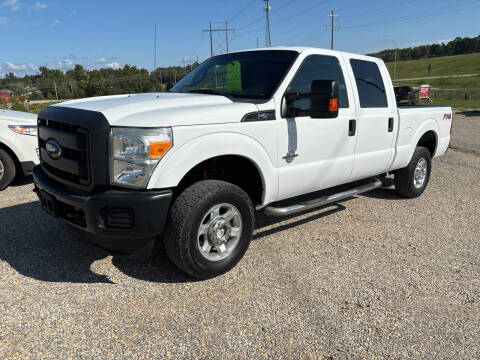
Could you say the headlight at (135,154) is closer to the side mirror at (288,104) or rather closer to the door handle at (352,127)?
the side mirror at (288,104)

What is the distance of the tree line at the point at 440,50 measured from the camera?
127 metres

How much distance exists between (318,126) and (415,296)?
5.82 feet

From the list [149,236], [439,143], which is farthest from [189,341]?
[439,143]

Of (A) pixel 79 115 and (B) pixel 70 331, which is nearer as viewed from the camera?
(B) pixel 70 331

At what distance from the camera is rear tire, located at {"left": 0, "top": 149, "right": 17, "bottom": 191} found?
5.82 meters

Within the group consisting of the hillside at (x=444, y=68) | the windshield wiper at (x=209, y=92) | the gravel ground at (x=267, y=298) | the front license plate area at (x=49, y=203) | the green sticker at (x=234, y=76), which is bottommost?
the gravel ground at (x=267, y=298)

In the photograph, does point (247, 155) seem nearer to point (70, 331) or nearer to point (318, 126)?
point (318, 126)

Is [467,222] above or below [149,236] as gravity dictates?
below

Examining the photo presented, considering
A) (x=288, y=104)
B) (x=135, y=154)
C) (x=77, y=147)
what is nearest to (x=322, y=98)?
(x=288, y=104)

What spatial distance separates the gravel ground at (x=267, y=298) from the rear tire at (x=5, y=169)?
160 centimetres

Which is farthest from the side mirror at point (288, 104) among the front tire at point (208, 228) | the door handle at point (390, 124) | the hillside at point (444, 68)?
the hillside at point (444, 68)

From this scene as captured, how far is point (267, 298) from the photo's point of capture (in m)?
3.03

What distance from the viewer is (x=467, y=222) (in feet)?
15.7

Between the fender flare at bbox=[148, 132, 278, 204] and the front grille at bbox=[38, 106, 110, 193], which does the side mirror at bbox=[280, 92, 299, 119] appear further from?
the front grille at bbox=[38, 106, 110, 193]
